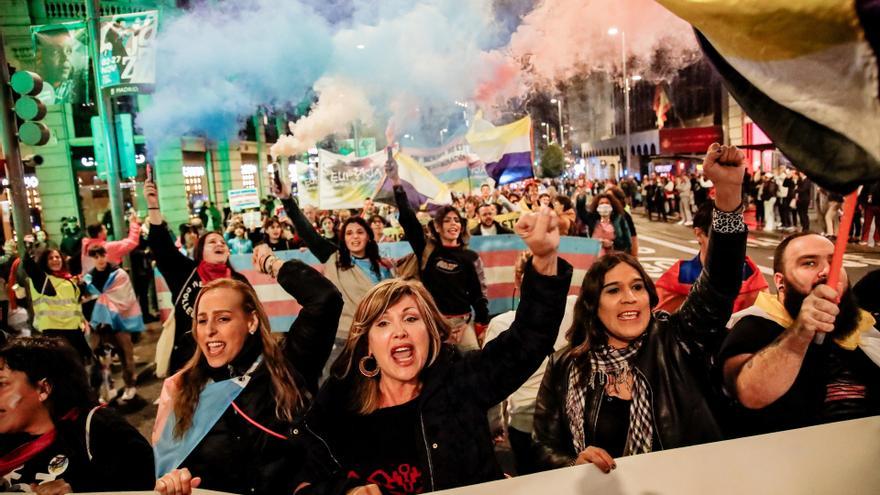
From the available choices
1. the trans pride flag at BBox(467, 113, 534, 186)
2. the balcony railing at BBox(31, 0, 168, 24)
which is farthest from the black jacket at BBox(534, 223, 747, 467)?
the balcony railing at BBox(31, 0, 168, 24)

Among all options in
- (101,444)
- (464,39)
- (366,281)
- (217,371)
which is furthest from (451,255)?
(464,39)

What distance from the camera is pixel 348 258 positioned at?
5738 mm

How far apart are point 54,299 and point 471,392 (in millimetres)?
6132

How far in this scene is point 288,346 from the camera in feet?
10.1

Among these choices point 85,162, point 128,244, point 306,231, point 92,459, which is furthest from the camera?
point 85,162

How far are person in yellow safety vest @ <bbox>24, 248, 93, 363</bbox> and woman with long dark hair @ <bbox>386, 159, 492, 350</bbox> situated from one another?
3887 millimetres

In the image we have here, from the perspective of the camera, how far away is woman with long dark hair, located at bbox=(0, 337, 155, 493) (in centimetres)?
241

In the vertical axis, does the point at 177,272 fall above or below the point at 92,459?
above

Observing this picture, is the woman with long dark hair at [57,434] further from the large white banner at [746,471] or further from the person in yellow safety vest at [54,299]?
the person in yellow safety vest at [54,299]

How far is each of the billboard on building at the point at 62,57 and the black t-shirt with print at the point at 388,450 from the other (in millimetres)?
10010

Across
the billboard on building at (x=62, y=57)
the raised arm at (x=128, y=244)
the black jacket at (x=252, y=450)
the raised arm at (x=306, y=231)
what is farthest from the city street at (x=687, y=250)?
the billboard on building at (x=62, y=57)

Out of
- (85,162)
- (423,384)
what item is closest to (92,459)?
(423,384)

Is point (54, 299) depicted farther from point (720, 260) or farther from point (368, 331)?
point (720, 260)

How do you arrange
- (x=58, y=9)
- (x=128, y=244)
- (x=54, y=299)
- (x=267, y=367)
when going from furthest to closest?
(x=58, y=9) < (x=128, y=244) < (x=54, y=299) < (x=267, y=367)
